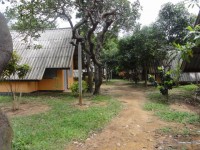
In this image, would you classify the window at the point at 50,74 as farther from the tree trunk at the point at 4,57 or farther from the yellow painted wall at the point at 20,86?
the tree trunk at the point at 4,57

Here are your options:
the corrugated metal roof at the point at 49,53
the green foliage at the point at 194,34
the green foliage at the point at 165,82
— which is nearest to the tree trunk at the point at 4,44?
the green foliage at the point at 194,34

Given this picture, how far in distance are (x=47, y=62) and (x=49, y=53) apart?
0.91 meters

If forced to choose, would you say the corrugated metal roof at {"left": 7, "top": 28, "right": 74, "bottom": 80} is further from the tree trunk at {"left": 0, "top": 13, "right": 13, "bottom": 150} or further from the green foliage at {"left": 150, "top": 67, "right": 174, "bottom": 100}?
the tree trunk at {"left": 0, "top": 13, "right": 13, "bottom": 150}

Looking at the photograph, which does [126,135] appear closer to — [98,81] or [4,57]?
[4,57]

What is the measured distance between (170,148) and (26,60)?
13699 millimetres

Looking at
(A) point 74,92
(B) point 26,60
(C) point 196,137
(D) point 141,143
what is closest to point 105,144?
(D) point 141,143

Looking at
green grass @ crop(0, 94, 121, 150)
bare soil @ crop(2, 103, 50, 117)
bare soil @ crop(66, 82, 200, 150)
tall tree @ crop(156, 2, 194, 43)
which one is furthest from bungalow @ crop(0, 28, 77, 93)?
bare soil @ crop(66, 82, 200, 150)

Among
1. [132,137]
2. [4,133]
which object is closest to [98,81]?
[132,137]

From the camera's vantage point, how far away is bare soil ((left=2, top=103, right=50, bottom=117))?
10.5 metres

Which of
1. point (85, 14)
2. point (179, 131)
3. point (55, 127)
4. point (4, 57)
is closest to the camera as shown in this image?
point (4, 57)

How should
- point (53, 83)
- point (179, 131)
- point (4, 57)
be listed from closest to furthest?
point (4, 57) < point (179, 131) < point (53, 83)

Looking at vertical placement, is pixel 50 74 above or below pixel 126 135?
above

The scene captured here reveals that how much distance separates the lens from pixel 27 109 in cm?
1144

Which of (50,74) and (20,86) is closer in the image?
(20,86)
